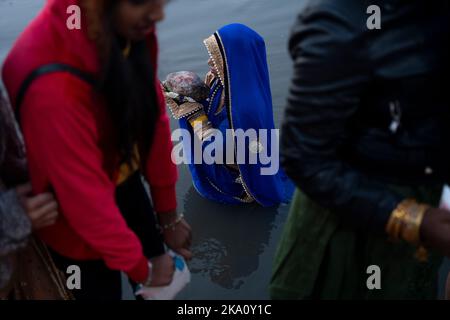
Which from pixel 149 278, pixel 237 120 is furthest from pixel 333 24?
pixel 237 120

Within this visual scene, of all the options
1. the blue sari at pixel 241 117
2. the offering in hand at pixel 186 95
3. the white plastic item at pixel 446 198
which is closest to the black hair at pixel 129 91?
the white plastic item at pixel 446 198

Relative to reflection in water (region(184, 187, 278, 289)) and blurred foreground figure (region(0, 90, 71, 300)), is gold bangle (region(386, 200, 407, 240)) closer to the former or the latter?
blurred foreground figure (region(0, 90, 71, 300))

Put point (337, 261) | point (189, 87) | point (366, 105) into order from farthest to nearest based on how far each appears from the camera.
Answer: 1. point (189, 87)
2. point (337, 261)
3. point (366, 105)

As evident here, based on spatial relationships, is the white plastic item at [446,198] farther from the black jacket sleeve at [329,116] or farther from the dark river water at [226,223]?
the dark river water at [226,223]

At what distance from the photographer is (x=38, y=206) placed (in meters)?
1.16

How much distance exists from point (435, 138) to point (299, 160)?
33 centimetres

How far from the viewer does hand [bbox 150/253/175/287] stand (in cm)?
145

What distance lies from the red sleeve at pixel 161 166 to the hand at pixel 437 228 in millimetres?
841

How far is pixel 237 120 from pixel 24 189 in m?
1.64

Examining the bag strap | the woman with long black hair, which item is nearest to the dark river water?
the woman with long black hair

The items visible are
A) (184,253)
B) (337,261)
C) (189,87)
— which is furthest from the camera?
(189,87)

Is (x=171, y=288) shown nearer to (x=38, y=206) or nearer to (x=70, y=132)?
(x=38, y=206)
